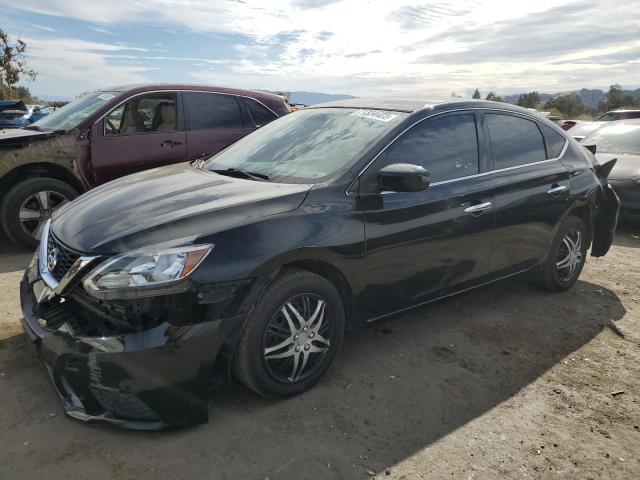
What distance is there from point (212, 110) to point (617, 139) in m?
6.24

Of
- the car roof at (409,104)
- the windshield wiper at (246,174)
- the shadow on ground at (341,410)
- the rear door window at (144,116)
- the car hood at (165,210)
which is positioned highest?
the car roof at (409,104)

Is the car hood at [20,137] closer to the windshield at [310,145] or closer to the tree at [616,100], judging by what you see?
the windshield at [310,145]

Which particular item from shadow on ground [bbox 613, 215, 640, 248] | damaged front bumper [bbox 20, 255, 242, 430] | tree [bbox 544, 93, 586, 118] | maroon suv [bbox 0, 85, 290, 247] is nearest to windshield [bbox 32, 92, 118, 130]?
maroon suv [bbox 0, 85, 290, 247]

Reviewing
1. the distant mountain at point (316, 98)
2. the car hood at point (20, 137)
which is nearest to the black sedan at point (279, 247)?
the distant mountain at point (316, 98)

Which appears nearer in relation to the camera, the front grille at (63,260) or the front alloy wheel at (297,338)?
the front grille at (63,260)

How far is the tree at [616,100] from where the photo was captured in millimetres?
41531

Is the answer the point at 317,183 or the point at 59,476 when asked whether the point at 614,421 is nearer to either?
the point at 317,183

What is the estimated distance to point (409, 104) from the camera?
3.67 meters

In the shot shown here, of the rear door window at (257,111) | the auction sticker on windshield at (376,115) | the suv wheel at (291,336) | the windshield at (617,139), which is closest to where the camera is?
the suv wheel at (291,336)

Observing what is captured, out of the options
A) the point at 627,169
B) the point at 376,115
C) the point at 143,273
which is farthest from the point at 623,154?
the point at 143,273

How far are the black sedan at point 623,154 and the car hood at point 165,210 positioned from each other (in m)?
4.83

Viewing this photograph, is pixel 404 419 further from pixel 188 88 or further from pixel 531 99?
pixel 531 99

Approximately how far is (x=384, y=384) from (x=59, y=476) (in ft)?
5.79

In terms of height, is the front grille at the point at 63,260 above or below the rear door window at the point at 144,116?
below
